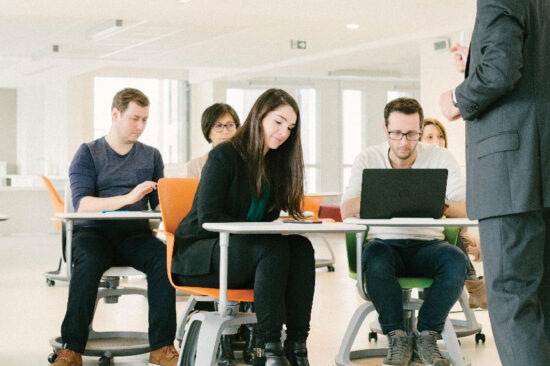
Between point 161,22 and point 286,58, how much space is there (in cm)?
339

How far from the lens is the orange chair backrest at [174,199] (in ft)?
10.2

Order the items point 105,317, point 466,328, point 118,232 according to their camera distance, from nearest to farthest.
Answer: point 118,232 → point 466,328 → point 105,317

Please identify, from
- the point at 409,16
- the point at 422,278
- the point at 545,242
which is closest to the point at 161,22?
the point at 409,16

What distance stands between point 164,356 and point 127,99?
4.14 ft

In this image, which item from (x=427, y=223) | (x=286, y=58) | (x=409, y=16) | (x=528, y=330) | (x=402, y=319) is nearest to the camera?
(x=528, y=330)

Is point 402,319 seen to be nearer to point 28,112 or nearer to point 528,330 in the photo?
point 528,330

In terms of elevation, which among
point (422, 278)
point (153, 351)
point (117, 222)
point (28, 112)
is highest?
point (28, 112)

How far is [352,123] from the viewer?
14.4m

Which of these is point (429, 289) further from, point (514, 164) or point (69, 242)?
point (69, 242)

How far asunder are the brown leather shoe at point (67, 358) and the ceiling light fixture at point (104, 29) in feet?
19.9

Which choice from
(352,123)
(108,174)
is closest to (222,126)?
(108,174)

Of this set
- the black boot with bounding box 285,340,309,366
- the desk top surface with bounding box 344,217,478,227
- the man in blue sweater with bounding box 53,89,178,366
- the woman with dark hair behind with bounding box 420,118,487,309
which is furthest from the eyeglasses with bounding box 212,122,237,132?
the black boot with bounding box 285,340,309,366

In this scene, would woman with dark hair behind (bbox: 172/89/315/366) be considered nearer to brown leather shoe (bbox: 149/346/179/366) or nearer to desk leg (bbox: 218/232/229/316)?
desk leg (bbox: 218/232/229/316)

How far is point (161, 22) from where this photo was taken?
28.9 feet
